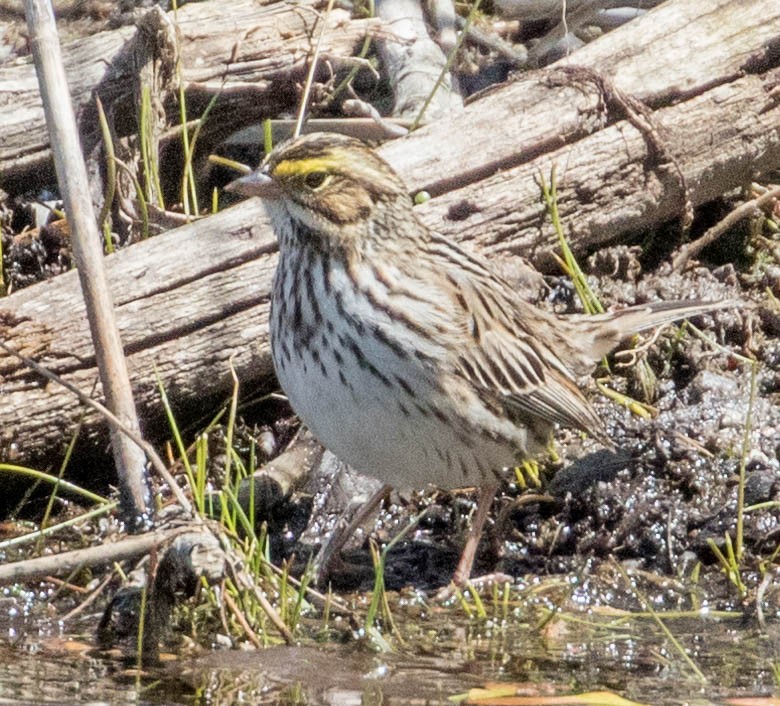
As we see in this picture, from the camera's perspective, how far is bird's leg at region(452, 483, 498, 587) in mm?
6062

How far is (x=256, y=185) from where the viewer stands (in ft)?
18.1

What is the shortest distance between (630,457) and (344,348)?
1700mm

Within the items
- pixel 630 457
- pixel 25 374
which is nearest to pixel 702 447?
pixel 630 457

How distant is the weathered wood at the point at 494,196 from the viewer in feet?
21.1

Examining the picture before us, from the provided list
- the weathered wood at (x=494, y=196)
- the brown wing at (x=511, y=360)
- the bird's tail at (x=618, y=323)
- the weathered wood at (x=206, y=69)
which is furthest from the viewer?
the weathered wood at (x=206, y=69)

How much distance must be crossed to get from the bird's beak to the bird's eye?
0.11m

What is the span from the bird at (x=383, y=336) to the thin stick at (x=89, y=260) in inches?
24.7

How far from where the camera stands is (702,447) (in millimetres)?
6598

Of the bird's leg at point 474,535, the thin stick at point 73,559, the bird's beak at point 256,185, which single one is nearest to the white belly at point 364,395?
the bird's beak at point 256,185

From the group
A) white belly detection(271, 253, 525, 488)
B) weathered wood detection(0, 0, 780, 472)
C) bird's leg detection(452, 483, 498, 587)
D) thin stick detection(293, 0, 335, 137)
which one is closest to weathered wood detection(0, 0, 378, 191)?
thin stick detection(293, 0, 335, 137)

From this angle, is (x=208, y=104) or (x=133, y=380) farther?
Result: (x=208, y=104)

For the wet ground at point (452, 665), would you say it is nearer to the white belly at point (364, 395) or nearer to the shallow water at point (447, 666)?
the shallow water at point (447, 666)

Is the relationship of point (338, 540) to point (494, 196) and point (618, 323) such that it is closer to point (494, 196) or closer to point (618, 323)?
point (618, 323)

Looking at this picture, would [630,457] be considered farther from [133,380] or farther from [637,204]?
[133,380]
